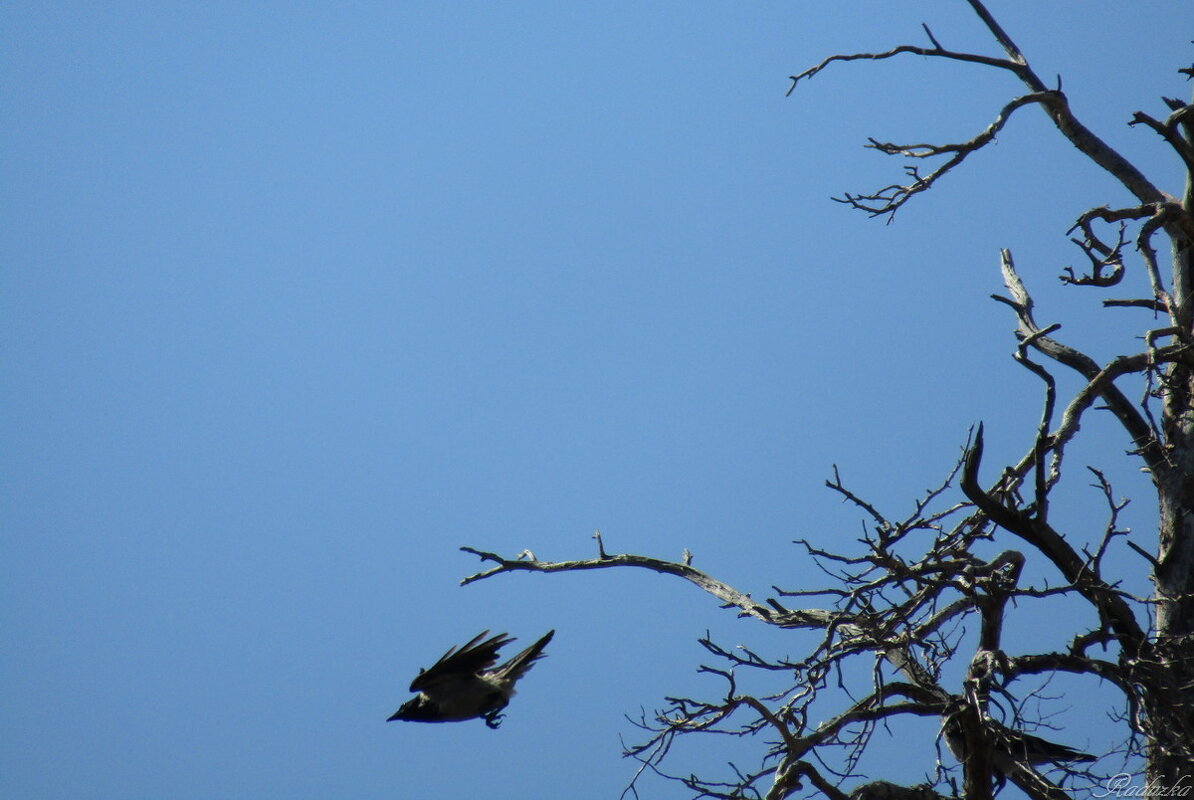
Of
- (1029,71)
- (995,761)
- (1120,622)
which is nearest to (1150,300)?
(1029,71)

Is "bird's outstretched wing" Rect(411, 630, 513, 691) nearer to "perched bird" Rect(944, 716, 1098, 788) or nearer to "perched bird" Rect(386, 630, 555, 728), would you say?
"perched bird" Rect(386, 630, 555, 728)

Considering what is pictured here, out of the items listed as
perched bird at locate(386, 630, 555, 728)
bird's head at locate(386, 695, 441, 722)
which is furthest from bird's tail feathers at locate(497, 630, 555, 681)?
bird's head at locate(386, 695, 441, 722)

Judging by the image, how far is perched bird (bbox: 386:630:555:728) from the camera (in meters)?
6.00

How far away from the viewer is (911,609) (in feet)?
18.3

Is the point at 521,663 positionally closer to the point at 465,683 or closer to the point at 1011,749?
the point at 465,683

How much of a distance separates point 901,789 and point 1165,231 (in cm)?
374

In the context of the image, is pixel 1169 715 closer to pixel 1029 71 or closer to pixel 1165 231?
pixel 1165 231

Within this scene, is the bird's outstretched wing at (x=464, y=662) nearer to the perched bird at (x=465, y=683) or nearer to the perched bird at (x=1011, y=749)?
the perched bird at (x=465, y=683)

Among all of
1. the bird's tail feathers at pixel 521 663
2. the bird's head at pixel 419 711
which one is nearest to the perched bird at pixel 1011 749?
the bird's tail feathers at pixel 521 663

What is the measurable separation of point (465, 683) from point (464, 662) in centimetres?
12

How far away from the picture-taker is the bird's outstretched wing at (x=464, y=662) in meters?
5.97

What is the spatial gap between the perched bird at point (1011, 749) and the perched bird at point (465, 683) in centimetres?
217

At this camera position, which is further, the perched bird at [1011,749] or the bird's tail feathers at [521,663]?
the bird's tail feathers at [521,663]

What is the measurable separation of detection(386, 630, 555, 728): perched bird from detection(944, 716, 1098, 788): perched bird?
217 centimetres
